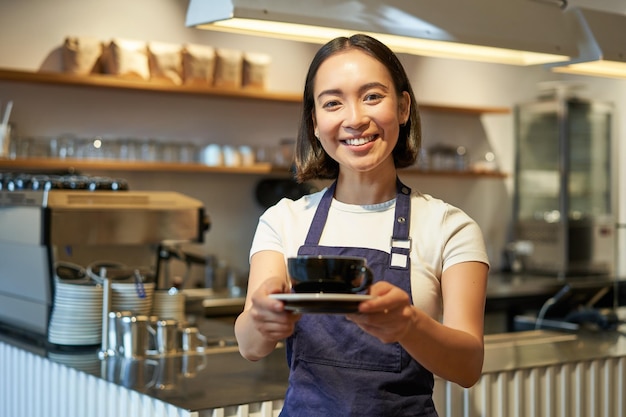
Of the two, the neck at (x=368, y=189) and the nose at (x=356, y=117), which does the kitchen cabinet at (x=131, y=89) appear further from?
the nose at (x=356, y=117)

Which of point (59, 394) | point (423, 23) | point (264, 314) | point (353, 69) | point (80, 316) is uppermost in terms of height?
point (423, 23)

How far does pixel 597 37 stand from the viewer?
11.2 feet

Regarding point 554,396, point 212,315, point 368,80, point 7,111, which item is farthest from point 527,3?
point 7,111

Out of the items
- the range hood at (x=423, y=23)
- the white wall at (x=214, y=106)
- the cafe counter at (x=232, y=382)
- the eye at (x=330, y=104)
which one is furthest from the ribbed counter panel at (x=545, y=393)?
the white wall at (x=214, y=106)

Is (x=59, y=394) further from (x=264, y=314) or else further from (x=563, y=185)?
(x=563, y=185)

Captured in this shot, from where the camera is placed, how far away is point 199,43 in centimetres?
570

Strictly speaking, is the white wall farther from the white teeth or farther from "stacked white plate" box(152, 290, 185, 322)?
the white teeth

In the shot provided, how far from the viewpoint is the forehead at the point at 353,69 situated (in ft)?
5.39

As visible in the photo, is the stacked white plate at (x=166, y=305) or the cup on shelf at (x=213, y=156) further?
the cup on shelf at (x=213, y=156)

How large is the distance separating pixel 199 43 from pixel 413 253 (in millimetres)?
4243

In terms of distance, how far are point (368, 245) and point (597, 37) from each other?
2051mm

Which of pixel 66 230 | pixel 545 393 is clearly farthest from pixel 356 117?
pixel 66 230

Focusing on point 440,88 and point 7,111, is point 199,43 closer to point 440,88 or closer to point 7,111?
point 7,111

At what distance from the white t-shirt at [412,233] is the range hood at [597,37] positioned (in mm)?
1884
